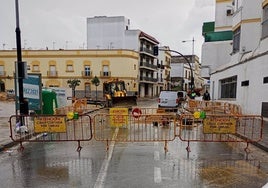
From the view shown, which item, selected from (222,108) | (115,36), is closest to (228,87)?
(222,108)

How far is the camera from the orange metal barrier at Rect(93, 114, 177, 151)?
9.50 metres

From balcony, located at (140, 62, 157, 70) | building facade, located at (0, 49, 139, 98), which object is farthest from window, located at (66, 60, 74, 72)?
balcony, located at (140, 62, 157, 70)

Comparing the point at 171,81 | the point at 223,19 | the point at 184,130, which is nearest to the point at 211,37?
the point at 223,19

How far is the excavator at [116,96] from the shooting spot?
22422 mm

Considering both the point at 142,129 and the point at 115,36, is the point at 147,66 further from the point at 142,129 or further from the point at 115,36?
the point at 142,129

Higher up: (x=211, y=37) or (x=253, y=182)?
(x=211, y=37)

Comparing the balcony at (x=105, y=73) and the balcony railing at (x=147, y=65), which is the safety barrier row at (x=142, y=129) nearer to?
the balcony at (x=105, y=73)

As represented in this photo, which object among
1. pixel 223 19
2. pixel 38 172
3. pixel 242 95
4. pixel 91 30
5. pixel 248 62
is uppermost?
pixel 91 30

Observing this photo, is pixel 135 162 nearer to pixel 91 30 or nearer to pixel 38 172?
pixel 38 172

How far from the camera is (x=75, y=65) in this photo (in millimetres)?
51250

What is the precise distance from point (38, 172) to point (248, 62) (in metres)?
15.3

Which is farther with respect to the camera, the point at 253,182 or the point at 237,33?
the point at 237,33

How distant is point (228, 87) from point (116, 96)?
10.2 meters

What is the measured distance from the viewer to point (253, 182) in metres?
5.41
